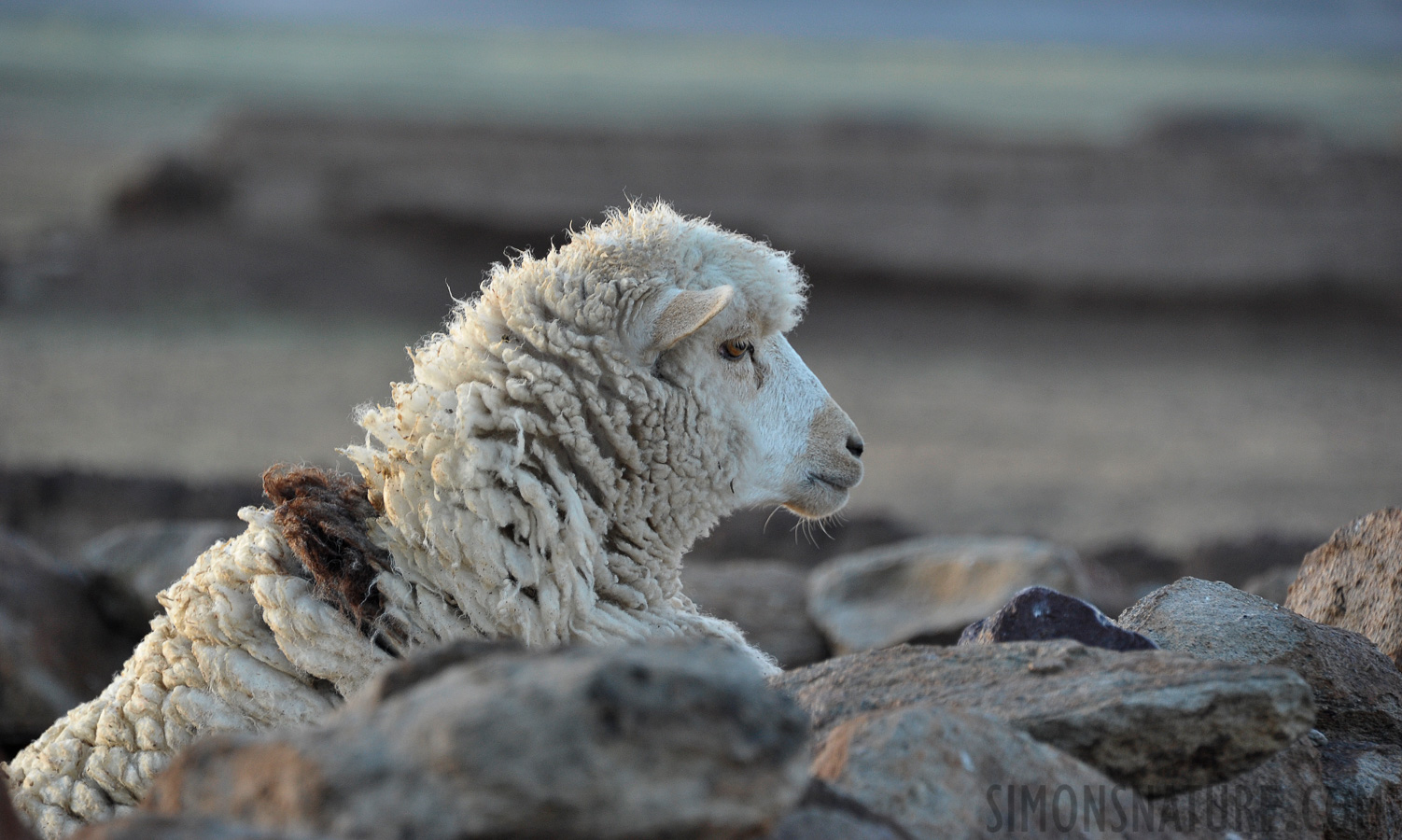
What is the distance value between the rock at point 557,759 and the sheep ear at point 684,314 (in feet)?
5.22

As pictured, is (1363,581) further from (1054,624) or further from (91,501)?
(91,501)

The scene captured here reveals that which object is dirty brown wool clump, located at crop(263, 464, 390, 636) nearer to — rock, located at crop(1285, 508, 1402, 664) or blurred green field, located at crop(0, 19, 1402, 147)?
rock, located at crop(1285, 508, 1402, 664)

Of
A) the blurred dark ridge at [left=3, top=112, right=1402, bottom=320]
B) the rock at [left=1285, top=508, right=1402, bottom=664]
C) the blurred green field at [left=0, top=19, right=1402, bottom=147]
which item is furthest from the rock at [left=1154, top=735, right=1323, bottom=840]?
the blurred green field at [left=0, top=19, right=1402, bottom=147]

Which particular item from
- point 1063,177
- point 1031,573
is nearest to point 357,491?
point 1031,573

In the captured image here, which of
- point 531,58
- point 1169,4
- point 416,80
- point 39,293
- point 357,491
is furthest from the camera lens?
point 1169,4

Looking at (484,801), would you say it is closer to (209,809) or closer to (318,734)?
(318,734)

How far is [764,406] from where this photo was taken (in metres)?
3.68

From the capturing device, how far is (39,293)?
15523 millimetres

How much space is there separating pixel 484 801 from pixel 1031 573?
5.26 m

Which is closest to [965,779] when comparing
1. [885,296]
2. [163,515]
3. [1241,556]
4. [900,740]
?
[900,740]

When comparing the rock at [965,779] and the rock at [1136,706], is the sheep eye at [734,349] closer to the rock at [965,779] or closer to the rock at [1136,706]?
the rock at [1136,706]

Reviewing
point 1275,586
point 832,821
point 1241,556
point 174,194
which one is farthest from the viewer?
point 174,194

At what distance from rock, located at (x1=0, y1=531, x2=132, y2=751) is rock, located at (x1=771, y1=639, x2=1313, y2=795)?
4.14 m

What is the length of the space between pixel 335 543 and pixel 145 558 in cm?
376
